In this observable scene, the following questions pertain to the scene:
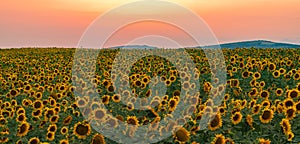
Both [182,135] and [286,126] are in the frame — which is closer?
[182,135]

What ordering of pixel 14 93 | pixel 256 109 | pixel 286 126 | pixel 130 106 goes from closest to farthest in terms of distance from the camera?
pixel 286 126 → pixel 256 109 → pixel 130 106 → pixel 14 93

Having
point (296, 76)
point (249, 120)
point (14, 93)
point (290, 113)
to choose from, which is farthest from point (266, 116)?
point (14, 93)

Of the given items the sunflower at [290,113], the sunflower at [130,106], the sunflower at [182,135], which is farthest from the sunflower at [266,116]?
the sunflower at [130,106]

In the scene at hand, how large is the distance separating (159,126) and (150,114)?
109 inches

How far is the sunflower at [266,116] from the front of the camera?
21.9 ft

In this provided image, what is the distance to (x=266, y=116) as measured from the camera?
22.1 ft

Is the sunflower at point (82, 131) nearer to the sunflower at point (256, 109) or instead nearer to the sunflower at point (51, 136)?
the sunflower at point (51, 136)

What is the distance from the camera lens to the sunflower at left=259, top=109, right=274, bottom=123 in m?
6.69

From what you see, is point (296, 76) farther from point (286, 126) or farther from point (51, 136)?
point (51, 136)

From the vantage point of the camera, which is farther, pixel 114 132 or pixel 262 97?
pixel 262 97

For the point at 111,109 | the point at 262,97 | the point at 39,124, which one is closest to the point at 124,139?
the point at 39,124

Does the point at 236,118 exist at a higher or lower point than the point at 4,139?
higher

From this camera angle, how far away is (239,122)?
694 centimetres

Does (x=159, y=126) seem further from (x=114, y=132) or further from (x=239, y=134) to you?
(x=239, y=134)
